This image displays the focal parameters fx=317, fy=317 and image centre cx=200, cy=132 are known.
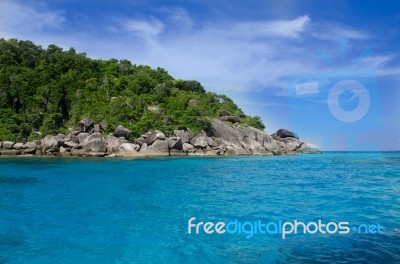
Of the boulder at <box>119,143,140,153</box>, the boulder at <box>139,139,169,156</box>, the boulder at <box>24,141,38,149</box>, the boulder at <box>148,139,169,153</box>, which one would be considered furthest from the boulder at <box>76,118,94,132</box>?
the boulder at <box>148,139,169,153</box>

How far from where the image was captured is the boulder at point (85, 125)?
53125 millimetres

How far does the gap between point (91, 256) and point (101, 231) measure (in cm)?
200

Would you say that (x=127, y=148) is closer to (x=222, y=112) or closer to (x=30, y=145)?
(x=30, y=145)

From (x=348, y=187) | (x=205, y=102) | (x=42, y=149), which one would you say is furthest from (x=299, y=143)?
(x=348, y=187)

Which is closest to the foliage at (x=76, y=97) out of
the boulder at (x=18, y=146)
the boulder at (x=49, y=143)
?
the boulder at (x=18, y=146)

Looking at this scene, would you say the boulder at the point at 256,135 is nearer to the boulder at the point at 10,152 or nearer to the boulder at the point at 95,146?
the boulder at the point at 95,146

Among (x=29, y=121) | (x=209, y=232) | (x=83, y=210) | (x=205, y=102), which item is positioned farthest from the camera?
(x=205, y=102)

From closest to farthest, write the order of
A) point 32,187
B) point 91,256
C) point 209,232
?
1. point 91,256
2. point 209,232
3. point 32,187

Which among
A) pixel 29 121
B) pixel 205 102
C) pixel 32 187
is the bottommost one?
pixel 32 187

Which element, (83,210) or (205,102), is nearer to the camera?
(83,210)

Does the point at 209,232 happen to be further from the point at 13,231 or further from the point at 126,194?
the point at 126,194

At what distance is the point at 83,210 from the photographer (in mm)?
12070

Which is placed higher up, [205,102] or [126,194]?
[205,102]

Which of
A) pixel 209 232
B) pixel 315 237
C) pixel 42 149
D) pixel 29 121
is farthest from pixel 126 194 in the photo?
pixel 29 121
